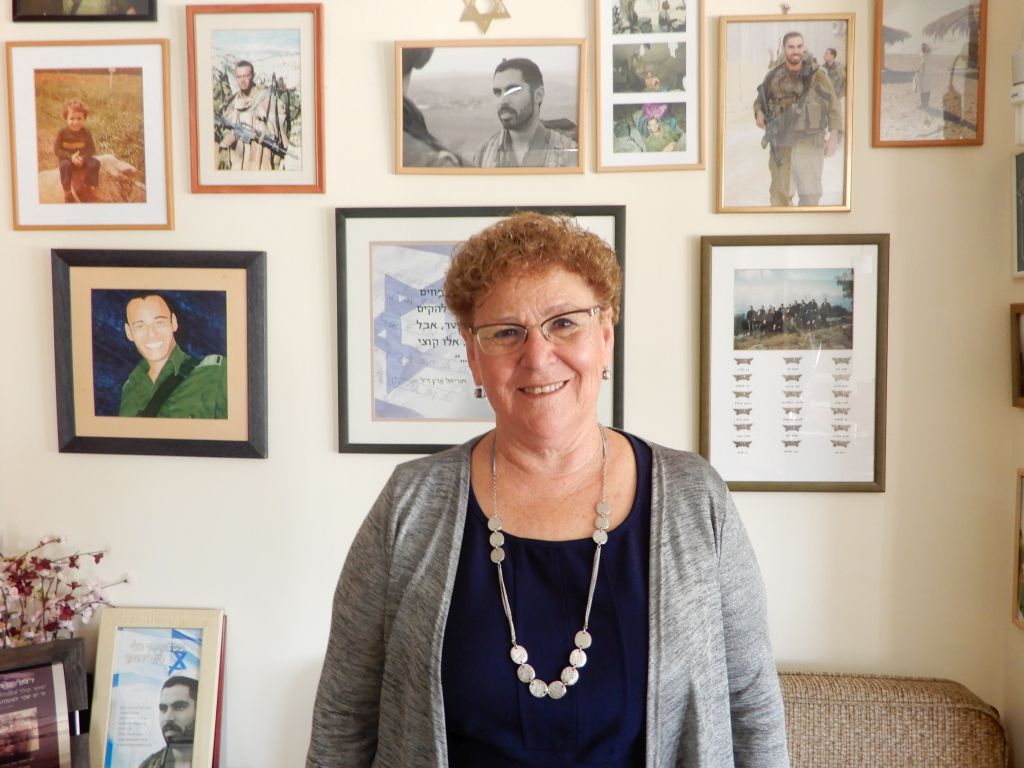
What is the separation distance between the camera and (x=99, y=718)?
5.78 ft

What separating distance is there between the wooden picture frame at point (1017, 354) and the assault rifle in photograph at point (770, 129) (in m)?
0.57

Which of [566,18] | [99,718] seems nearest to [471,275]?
[566,18]

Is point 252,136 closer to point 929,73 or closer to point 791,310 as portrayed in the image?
point 791,310

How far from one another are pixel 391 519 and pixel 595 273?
1.51 ft

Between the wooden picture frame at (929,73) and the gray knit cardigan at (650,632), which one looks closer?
the gray knit cardigan at (650,632)

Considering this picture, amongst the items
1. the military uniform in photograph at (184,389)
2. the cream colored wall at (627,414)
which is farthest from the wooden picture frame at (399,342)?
the military uniform in photograph at (184,389)

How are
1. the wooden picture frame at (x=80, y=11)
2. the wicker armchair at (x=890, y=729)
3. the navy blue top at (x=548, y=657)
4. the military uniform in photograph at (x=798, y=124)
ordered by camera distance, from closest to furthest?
the navy blue top at (x=548, y=657) → the wicker armchair at (x=890, y=729) → the military uniform in photograph at (x=798, y=124) → the wooden picture frame at (x=80, y=11)

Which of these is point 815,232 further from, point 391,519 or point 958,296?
point 391,519

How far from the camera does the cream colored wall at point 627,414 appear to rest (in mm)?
1653

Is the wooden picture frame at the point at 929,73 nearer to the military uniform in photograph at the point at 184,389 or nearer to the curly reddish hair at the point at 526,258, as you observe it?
the curly reddish hair at the point at 526,258

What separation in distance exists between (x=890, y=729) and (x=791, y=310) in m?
0.88

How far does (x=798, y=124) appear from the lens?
5.41 ft

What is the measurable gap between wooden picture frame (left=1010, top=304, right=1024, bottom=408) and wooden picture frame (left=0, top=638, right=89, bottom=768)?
81.6 inches

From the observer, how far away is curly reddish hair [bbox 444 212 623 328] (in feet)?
3.49
